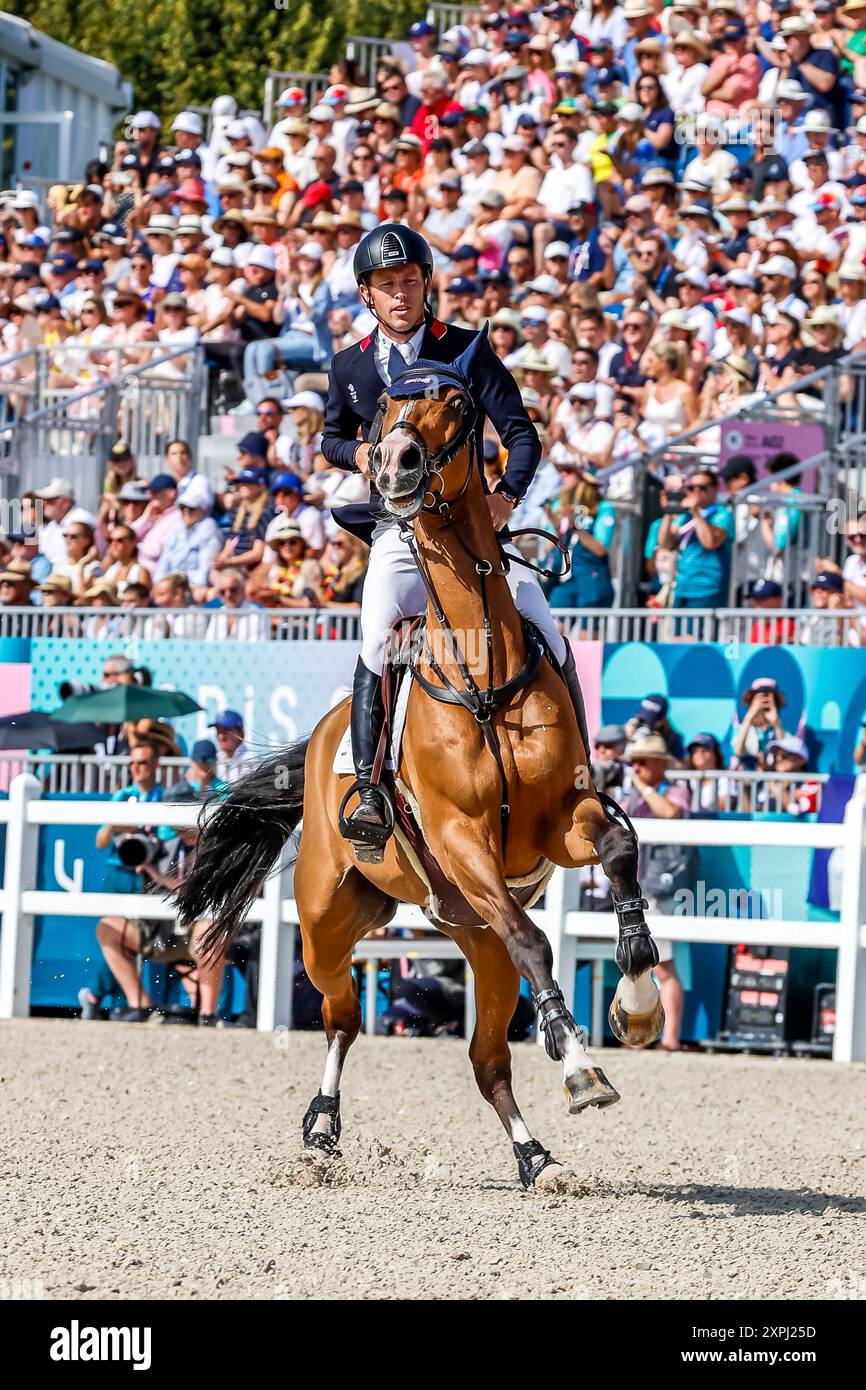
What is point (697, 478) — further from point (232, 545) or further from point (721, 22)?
point (721, 22)

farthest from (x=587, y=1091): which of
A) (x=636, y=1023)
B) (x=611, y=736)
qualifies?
(x=611, y=736)

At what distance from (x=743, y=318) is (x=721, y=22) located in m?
4.22

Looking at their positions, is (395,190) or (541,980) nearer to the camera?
(541,980)

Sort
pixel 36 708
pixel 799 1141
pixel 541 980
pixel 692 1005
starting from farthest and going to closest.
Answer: pixel 36 708, pixel 692 1005, pixel 799 1141, pixel 541 980

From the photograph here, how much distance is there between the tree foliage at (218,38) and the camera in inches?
1702

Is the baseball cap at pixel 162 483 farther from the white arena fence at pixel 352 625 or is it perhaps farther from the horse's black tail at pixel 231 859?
the horse's black tail at pixel 231 859

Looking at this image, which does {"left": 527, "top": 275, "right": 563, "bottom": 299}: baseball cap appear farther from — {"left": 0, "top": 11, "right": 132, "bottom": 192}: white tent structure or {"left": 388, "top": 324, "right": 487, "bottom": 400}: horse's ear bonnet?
{"left": 0, "top": 11, "right": 132, "bottom": 192}: white tent structure

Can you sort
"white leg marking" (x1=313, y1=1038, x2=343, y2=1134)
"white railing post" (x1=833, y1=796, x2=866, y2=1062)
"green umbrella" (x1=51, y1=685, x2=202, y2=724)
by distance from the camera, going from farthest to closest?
"green umbrella" (x1=51, y1=685, x2=202, y2=724) → "white railing post" (x1=833, y1=796, x2=866, y2=1062) → "white leg marking" (x1=313, y1=1038, x2=343, y2=1134)

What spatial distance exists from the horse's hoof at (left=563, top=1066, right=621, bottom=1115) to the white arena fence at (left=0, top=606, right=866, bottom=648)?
629 centimetres

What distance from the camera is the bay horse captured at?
6504mm

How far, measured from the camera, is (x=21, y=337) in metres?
20.8

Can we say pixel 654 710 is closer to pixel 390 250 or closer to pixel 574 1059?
pixel 390 250

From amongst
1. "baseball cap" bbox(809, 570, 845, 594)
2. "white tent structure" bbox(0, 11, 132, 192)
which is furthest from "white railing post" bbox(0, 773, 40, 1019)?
"white tent structure" bbox(0, 11, 132, 192)
